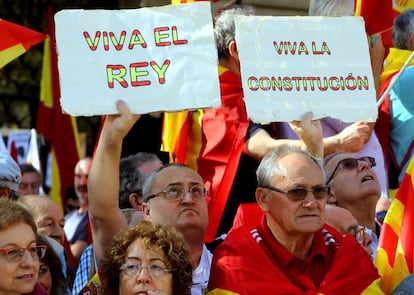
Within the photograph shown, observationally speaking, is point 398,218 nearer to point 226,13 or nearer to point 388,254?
point 388,254

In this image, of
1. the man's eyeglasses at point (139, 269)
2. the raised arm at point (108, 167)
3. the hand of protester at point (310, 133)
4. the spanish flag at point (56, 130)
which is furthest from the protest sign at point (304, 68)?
the spanish flag at point (56, 130)

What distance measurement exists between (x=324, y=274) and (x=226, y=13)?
170 centimetres

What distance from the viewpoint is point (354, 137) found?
19.2 feet

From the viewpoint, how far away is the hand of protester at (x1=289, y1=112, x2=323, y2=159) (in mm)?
5203

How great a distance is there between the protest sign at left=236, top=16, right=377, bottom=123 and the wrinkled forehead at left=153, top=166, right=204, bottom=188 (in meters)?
0.44

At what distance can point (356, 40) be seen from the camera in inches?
212

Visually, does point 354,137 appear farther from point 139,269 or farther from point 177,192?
point 139,269

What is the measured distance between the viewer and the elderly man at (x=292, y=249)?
493 centimetres

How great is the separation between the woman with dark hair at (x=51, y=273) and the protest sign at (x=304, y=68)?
1135 millimetres

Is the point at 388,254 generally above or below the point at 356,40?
below

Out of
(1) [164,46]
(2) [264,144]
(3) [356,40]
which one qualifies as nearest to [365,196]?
(2) [264,144]

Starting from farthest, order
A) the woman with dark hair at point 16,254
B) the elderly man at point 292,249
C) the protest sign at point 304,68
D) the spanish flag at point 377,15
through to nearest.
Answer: the spanish flag at point 377,15
the protest sign at point 304,68
the elderly man at point 292,249
the woman with dark hair at point 16,254

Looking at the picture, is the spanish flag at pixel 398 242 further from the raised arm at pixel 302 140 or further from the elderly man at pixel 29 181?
the elderly man at pixel 29 181

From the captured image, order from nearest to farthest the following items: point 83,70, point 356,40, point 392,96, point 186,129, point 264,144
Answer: point 83,70 → point 356,40 → point 264,144 → point 186,129 → point 392,96
